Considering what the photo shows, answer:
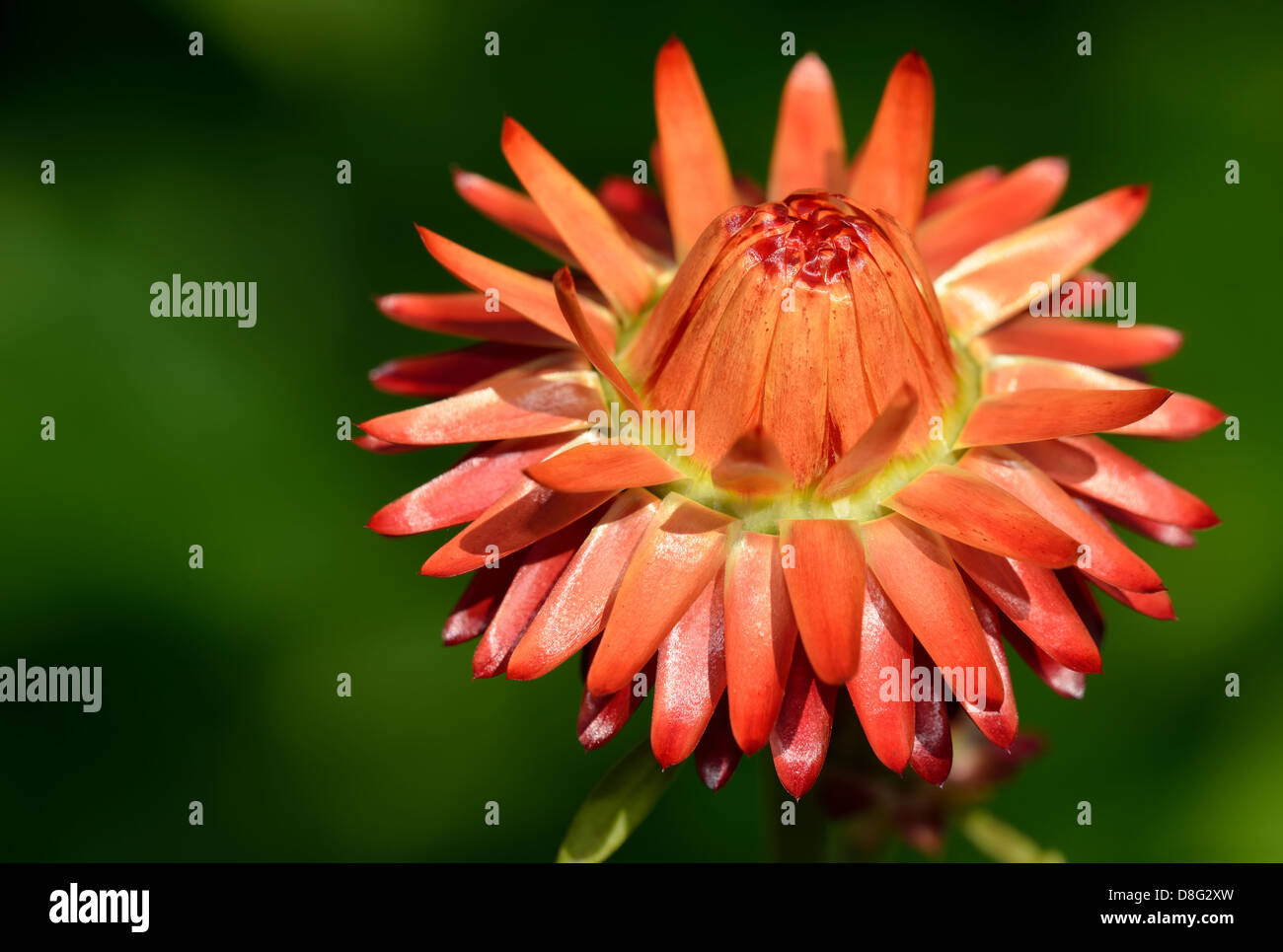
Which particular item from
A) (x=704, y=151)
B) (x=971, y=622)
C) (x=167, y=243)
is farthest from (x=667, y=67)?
(x=167, y=243)

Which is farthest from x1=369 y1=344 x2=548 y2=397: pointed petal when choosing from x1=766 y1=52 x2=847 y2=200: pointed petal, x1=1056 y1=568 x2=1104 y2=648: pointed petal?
x1=1056 y1=568 x2=1104 y2=648: pointed petal

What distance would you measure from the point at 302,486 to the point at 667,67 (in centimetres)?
153

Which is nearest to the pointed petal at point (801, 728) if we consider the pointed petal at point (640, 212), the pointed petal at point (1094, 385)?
the pointed petal at point (1094, 385)

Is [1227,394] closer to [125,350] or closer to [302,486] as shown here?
[302,486]

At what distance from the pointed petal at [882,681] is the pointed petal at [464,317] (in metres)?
0.71

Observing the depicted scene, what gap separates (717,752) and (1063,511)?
607 millimetres

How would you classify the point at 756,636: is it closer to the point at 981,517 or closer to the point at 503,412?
the point at 981,517

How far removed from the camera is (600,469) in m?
1.68

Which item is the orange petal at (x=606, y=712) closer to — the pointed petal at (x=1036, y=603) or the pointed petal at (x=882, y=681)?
the pointed petal at (x=882, y=681)

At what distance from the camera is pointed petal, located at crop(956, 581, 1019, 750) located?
64.8 inches

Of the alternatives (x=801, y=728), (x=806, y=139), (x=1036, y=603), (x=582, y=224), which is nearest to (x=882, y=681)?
(x=801, y=728)

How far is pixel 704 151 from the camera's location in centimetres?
211

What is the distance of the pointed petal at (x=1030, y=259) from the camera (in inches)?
80.6

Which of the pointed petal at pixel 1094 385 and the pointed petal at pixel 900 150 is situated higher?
the pointed petal at pixel 900 150
